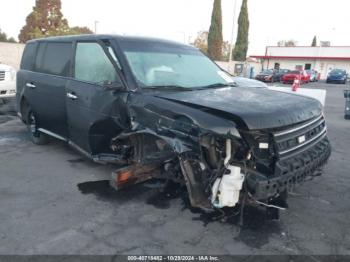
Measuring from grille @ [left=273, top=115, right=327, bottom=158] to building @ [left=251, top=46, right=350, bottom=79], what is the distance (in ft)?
163

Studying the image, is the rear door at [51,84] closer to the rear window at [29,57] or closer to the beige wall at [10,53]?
the rear window at [29,57]

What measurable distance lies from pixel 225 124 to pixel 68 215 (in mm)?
1938

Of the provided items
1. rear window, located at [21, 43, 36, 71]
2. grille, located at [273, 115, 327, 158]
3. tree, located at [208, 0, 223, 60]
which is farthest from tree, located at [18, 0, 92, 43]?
grille, located at [273, 115, 327, 158]

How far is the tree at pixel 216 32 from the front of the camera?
131ft

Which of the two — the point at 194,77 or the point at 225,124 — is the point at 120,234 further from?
the point at 194,77

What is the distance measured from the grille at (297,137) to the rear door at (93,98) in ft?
5.76

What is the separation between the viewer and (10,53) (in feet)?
63.4

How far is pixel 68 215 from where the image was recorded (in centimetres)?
341

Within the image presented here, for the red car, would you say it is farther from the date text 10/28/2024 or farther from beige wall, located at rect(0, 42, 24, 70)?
the date text 10/28/2024

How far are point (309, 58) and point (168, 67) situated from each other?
5107 centimetres

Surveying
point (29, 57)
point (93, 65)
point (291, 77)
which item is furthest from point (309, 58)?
point (93, 65)

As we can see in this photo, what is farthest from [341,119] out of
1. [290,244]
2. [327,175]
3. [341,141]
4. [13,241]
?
[13,241]

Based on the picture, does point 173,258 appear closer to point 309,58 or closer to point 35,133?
point 35,133

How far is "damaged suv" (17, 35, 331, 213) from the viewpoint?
9.50ft
